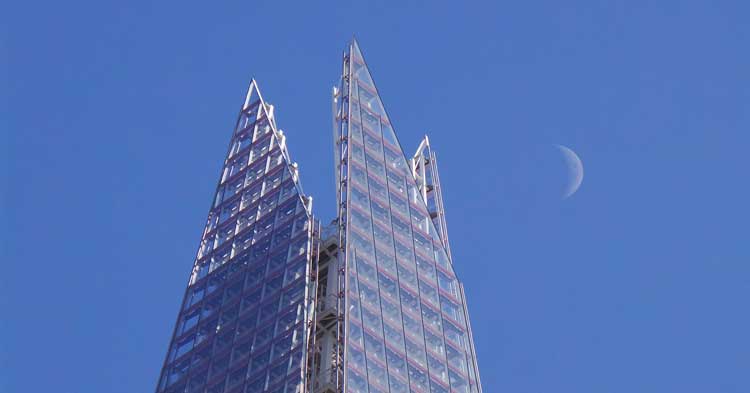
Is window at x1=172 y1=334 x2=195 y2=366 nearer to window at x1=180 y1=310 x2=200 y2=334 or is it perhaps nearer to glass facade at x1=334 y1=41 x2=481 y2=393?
window at x1=180 y1=310 x2=200 y2=334

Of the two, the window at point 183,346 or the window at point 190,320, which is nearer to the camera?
the window at point 183,346

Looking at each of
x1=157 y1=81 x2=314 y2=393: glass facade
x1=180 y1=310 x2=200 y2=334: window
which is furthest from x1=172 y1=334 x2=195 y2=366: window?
x1=180 y1=310 x2=200 y2=334: window

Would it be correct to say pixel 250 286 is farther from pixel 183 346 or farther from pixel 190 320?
pixel 183 346

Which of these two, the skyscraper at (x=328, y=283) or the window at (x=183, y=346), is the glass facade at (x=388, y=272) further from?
the window at (x=183, y=346)

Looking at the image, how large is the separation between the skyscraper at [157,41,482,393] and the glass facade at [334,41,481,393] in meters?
0.09

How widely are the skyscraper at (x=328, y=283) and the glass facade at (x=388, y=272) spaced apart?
92 mm

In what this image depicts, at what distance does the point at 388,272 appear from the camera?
4087 inches

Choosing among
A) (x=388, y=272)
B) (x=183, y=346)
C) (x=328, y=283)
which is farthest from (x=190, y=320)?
(x=388, y=272)

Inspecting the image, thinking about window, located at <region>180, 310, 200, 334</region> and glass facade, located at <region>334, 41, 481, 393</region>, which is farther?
window, located at <region>180, 310, 200, 334</region>

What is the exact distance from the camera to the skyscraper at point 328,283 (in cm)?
9475

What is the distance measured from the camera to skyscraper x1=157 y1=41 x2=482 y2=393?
94750 millimetres

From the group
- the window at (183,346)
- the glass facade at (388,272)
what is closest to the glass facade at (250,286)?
the window at (183,346)

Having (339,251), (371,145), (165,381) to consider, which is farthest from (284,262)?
Answer: (371,145)

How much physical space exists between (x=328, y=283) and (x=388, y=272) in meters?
4.84
